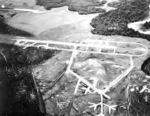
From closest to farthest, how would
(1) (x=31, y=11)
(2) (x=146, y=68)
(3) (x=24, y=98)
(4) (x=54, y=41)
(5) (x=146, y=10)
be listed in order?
(3) (x=24, y=98), (2) (x=146, y=68), (4) (x=54, y=41), (5) (x=146, y=10), (1) (x=31, y=11)

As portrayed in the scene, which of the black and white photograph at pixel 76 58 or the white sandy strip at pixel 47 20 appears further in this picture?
the white sandy strip at pixel 47 20

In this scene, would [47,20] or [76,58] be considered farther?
[47,20]

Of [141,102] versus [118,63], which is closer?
[141,102]

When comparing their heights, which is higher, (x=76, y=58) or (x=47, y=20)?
(x=47, y=20)

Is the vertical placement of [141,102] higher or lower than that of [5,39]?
lower

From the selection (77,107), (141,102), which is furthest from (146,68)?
(77,107)

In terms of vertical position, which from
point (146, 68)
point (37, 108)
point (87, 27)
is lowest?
point (37, 108)

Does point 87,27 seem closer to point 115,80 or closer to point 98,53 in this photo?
point 98,53

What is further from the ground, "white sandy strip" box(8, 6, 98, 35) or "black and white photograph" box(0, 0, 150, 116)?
"white sandy strip" box(8, 6, 98, 35)

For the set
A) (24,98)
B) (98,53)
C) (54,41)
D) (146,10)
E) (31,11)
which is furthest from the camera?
(31,11)

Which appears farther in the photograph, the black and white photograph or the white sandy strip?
the white sandy strip

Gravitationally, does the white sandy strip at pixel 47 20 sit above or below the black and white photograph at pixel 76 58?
above
